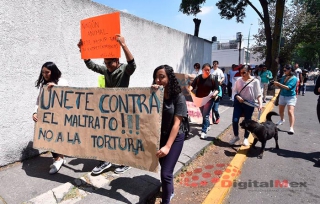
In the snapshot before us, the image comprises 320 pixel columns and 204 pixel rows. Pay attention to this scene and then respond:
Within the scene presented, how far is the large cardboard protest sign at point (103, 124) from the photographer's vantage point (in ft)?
8.28

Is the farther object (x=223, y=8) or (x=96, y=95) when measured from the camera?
(x=223, y=8)

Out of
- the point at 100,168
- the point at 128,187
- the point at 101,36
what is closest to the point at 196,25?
the point at 101,36

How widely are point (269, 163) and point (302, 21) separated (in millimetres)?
23720

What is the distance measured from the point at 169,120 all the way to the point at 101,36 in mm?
1376

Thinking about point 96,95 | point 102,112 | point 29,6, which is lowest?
point 102,112

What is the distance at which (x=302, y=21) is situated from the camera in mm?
22500

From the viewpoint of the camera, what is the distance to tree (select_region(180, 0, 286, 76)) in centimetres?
1180

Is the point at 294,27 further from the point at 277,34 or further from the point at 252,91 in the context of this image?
the point at 252,91

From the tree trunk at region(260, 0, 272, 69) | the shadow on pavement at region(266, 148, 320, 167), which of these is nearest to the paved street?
the shadow on pavement at region(266, 148, 320, 167)

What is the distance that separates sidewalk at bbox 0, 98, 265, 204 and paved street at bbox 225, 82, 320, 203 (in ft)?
3.38

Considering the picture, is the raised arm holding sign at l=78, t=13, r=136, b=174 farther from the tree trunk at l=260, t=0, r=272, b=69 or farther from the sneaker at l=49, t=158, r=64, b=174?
the tree trunk at l=260, t=0, r=272, b=69

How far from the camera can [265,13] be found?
12148 mm

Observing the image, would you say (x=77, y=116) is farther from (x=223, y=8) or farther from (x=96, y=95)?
(x=223, y=8)

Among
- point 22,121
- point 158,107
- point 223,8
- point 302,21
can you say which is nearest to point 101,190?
point 158,107
